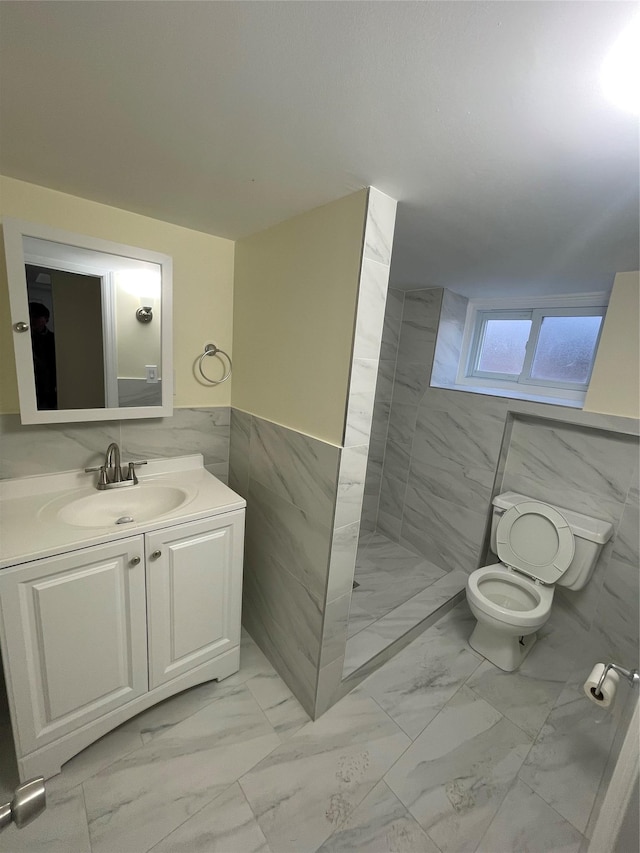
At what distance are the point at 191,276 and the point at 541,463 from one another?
7.25 ft

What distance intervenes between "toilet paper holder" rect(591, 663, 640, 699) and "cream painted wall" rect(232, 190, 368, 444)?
38.5 inches

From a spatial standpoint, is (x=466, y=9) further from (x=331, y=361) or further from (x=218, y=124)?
(x=331, y=361)

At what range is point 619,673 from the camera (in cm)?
94

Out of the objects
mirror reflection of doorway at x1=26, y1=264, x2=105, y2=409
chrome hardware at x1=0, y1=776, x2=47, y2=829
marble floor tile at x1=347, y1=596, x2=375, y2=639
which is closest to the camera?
chrome hardware at x1=0, y1=776, x2=47, y2=829

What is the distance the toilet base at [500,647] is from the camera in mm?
1826

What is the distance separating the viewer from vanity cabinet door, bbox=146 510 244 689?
4.35 ft

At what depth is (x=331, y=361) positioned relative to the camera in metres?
1.29

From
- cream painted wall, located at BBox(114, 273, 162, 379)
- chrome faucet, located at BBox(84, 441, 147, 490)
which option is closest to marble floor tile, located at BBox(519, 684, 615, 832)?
chrome faucet, located at BBox(84, 441, 147, 490)

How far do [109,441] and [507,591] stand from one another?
226 cm

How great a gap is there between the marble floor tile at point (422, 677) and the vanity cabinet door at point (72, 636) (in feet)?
3.55

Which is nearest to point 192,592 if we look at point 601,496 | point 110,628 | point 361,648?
point 110,628

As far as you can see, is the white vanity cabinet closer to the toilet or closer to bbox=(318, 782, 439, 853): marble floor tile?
bbox=(318, 782, 439, 853): marble floor tile

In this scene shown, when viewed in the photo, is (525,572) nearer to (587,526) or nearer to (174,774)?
(587,526)

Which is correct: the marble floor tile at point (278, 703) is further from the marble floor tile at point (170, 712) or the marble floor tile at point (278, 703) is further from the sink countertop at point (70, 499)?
the sink countertop at point (70, 499)
